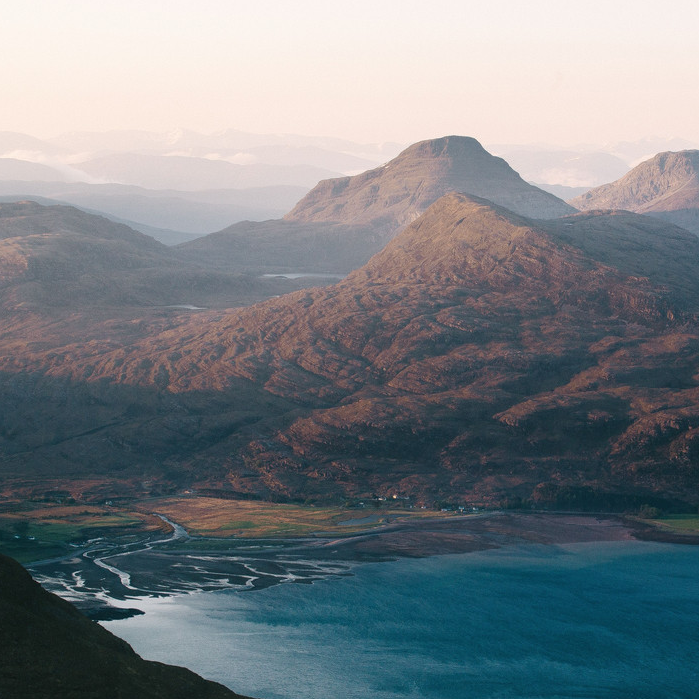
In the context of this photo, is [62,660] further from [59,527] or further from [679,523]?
[679,523]

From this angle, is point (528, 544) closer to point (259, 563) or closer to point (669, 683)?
point (259, 563)

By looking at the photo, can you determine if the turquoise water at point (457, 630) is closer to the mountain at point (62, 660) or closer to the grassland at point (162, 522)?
the mountain at point (62, 660)

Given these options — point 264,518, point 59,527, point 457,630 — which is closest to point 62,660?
point 457,630

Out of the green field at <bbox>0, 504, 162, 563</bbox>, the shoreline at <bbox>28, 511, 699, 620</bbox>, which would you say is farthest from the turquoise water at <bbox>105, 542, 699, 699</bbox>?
the green field at <bbox>0, 504, 162, 563</bbox>

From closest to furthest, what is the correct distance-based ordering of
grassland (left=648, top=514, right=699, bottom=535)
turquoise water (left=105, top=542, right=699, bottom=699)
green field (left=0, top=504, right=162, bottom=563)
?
turquoise water (left=105, top=542, right=699, bottom=699), green field (left=0, top=504, right=162, bottom=563), grassland (left=648, top=514, right=699, bottom=535)

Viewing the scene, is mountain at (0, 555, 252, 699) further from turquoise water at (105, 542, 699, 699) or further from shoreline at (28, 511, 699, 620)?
shoreline at (28, 511, 699, 620)

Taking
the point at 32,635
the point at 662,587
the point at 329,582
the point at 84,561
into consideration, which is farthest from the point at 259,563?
the point at 32,635
